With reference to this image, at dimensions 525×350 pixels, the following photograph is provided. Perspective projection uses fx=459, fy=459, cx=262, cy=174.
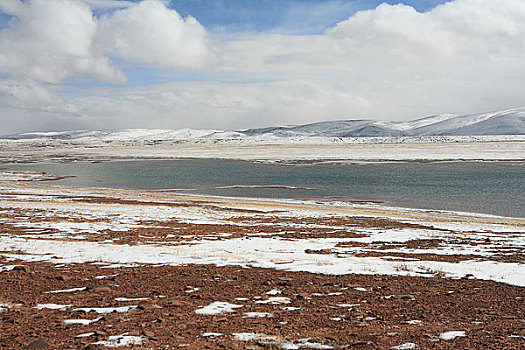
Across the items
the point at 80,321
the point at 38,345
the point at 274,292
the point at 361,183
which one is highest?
the point at 38,345

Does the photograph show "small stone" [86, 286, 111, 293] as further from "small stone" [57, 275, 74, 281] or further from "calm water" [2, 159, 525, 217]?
"calm water" [2, 159, 525, 217]

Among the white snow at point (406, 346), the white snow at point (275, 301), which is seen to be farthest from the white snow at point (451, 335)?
the white snow at point (275, 301)

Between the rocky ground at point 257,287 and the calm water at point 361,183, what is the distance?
18011 millimetres

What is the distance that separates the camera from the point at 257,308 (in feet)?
30.9

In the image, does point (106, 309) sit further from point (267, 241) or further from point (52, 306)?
point (267, 241)

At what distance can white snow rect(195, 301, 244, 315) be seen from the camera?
9096 mm

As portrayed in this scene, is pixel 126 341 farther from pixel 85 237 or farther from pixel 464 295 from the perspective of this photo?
pixel 85 237

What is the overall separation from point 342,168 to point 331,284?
206 feet

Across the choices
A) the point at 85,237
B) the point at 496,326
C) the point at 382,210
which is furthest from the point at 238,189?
the point at 496,326

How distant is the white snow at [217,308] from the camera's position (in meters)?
9.10

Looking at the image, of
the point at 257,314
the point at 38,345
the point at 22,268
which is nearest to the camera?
the point at 38,345

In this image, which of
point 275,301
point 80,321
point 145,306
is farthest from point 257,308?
point 80,321

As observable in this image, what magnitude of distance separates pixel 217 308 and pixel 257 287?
185cm

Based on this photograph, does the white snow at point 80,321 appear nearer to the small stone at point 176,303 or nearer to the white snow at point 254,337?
the small stone at point 176,303
